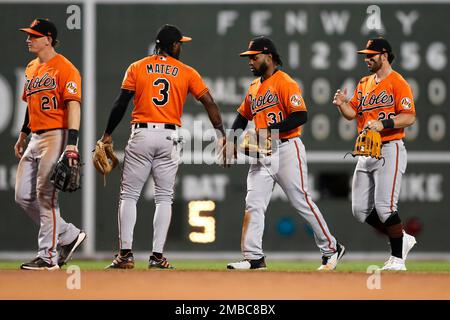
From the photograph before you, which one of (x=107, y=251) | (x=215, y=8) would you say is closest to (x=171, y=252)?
(x=107, y=251)

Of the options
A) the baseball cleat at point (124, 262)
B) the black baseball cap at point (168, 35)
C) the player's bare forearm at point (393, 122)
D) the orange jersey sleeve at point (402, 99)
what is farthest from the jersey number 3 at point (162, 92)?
the orange jersey sleeve at point (402, 99)

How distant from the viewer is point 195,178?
945 centimetres

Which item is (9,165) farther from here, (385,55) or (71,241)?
(385,55)

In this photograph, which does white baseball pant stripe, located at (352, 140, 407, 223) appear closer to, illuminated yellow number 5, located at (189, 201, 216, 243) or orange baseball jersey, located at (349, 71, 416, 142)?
orange baseball jersey, located at (349, 71, 416, 142)

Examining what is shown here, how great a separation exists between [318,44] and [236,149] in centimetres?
211

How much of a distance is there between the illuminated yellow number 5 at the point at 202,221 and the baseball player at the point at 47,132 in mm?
2247

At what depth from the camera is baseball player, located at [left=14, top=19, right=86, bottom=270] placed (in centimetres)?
724

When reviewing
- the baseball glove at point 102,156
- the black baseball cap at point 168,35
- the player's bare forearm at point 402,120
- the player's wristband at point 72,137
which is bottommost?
the baseball glove at point 102,156

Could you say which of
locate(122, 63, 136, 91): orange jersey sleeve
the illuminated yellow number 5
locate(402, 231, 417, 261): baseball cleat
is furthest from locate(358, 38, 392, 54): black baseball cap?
the illuminated yellow number 5

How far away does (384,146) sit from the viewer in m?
7.68

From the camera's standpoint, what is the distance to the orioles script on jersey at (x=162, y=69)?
7.36 m

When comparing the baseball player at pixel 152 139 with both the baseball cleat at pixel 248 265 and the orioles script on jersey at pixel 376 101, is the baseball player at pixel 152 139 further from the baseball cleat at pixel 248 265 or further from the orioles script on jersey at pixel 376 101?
the orioles script on jersey at pixel 376 101

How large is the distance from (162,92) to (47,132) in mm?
890

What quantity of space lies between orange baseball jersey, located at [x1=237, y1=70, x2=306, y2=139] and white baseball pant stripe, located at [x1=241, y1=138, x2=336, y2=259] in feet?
0.54
